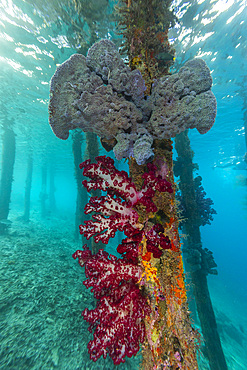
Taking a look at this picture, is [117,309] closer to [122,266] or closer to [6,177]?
[122,266]

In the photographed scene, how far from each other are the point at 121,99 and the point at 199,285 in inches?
268

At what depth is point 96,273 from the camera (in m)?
2.04

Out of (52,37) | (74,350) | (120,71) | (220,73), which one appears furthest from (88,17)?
(74,350)

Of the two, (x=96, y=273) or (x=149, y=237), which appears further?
(x=96, y=273)

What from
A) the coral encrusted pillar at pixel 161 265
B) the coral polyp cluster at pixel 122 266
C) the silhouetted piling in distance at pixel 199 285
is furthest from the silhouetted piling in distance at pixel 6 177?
the coral encrusted pillar at pixel 161 265

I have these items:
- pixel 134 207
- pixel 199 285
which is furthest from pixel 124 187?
pixel 199 285

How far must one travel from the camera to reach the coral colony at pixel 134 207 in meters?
1.89

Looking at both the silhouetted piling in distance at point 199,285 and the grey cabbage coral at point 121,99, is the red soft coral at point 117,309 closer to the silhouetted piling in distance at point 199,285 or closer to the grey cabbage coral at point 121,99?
the grey cabbage coral at point 121,99

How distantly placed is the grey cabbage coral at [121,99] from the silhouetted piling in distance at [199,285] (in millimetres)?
3240

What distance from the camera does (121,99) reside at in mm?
2197

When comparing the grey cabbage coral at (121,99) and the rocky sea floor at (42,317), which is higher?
the grey cabbage coral at (121,99)

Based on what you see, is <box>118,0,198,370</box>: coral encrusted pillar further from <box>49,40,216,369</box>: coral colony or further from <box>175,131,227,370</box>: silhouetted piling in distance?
<box>175,131,227,370</box>: silhouetted piling in distance

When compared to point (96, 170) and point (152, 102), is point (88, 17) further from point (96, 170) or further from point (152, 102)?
point (96, 170)

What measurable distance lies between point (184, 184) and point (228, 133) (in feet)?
55.1
